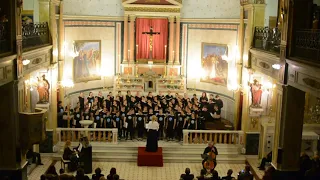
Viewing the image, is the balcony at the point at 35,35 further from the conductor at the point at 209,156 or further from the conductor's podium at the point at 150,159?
the conductor at the point at 209,156

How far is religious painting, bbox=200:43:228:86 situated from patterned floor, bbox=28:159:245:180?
Result: 22.7 feet

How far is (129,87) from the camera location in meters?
24.4

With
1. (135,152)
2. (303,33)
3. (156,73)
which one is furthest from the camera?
(156,73)

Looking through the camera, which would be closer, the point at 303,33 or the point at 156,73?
the point at 303,33

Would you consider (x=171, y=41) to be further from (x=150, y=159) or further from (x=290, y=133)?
(x=290, y=133)

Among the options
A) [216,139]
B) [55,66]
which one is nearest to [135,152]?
[216,139]

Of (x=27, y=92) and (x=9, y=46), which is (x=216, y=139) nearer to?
(x=27, y=92)

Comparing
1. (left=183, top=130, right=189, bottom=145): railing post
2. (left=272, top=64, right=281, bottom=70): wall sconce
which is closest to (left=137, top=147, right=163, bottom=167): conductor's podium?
(left=183, top=130, right=189, bottom=145): railing post

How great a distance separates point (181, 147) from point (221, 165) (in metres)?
1.76

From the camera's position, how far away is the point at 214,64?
80.8ft

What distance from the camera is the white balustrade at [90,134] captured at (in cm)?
1886

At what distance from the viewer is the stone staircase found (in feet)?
60.4

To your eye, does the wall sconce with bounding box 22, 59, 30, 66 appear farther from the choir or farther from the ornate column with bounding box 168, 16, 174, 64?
the ornate column with bounding box 168, 16, 174, 64

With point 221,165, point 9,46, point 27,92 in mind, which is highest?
point 9,46
